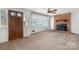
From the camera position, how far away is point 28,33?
7.34 ft

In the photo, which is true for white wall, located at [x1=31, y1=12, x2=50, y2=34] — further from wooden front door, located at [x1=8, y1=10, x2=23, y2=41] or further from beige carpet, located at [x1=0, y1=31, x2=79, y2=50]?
wooden front door, located at [x1=8, y1=10, x2=23, y2=41]

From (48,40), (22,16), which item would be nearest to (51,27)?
(48,40)

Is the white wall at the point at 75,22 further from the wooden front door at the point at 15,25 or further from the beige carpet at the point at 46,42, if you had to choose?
the wooden front door at the point at 15,25

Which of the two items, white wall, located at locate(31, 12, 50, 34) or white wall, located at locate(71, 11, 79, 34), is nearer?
white wall, located at locate(71, 11, 79, 34)

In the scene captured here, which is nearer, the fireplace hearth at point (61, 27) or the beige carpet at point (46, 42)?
the beige carpet at point (46, 42)

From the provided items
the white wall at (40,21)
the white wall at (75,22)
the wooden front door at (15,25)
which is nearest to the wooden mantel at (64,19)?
the white wall at (75,22)

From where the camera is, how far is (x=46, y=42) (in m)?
2.19

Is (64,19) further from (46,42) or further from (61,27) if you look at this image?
(46,42)

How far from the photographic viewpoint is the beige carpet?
2.08 metres

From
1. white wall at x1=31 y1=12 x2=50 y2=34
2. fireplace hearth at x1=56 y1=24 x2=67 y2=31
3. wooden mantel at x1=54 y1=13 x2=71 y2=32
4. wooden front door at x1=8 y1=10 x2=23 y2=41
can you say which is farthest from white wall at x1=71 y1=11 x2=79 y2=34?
wooden front door at x1=8 y1=10 x2=23 y2=41

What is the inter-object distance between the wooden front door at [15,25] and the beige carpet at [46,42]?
123 mm

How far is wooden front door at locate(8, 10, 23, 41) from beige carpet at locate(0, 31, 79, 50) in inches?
4.8

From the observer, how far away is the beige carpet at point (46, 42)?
208cm
